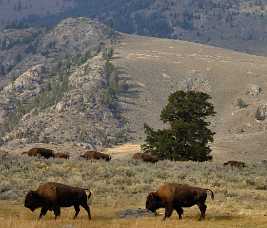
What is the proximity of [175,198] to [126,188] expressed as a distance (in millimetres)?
11800

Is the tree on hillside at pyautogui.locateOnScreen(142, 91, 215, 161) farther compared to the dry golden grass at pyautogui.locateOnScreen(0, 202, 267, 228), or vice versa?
the tree on hillside at pyautogui.locateOnScreen(142, 91, 215, 161)

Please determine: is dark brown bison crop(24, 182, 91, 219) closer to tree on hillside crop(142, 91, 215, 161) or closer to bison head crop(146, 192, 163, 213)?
bison head crop(146, 192, 163, 213)

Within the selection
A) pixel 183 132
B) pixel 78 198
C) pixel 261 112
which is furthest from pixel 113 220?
pixel 261 112

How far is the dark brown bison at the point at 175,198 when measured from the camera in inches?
810

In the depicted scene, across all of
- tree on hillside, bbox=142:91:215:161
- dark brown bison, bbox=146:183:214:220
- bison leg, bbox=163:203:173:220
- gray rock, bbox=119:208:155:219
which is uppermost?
dark brown bison, bbox=146:183:214:220

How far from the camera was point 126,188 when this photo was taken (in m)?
32.1

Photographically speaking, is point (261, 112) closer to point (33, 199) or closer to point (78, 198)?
point (78, 198)

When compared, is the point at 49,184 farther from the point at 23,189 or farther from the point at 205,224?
the point at 23,189

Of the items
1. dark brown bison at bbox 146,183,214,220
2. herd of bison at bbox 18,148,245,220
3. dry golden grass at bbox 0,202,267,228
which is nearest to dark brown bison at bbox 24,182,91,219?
herd of bison at bbox 18,148,245,220

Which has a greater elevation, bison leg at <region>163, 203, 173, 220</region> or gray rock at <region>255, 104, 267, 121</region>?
bison leg at <region>163, 203, 173, 220</region>

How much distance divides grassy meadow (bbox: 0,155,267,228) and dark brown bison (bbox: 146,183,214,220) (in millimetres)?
497

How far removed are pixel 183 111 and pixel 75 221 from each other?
38.0m

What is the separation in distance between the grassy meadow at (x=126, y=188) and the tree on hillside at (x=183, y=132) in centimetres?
973

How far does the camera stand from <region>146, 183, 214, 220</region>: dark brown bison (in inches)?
810
